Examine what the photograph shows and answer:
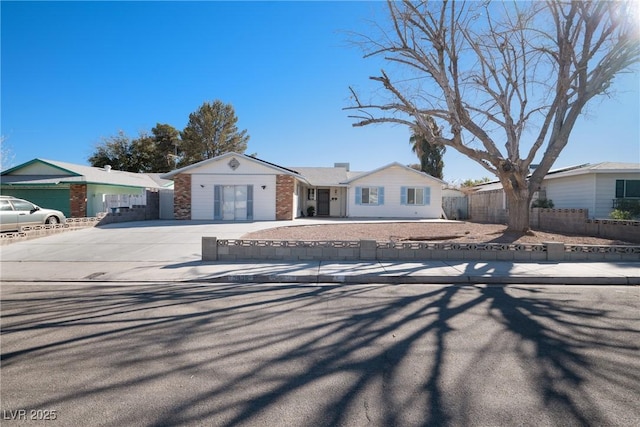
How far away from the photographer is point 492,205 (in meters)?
21.4

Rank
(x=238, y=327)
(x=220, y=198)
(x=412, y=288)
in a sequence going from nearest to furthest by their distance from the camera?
1. (x=238, y=327)
2. (x=412, y=288)
3. (x=220, y=198)

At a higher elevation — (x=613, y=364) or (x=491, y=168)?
(x=491, y=168)

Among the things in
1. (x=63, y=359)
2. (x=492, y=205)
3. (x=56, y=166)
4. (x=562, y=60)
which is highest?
(x=562, y=60)

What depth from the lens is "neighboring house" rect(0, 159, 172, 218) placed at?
60.2 feet

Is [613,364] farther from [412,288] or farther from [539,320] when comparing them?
[412,288]

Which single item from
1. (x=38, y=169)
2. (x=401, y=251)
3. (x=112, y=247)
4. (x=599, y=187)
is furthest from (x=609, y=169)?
(x=38, y=169)

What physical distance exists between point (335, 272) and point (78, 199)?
18.0 metres

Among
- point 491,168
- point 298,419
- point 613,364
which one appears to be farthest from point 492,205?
point 298,419

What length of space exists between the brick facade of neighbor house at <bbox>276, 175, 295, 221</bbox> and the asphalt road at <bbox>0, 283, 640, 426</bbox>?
1472 centimetres

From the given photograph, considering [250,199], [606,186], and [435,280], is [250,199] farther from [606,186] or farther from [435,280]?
[606,186]

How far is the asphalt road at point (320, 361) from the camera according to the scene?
2590 millimetres

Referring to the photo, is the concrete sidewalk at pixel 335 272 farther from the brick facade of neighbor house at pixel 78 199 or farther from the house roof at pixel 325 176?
the house roof at pixel 325 176

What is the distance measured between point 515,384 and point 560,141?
1139 centimetres

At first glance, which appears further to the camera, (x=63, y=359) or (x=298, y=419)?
(x=63, y=359)
